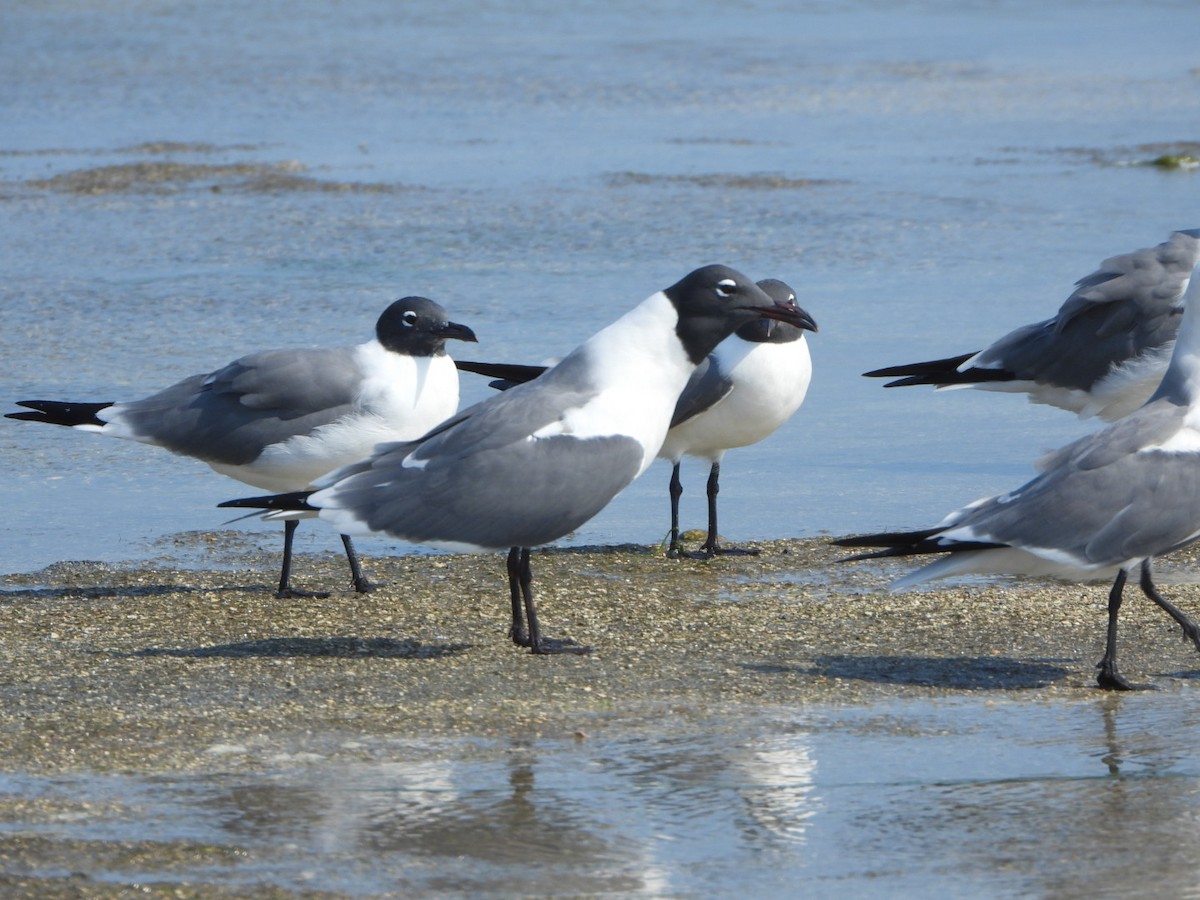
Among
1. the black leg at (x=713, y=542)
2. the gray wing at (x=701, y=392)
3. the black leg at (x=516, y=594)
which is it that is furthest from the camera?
the gray wing at (x=701, y=392)

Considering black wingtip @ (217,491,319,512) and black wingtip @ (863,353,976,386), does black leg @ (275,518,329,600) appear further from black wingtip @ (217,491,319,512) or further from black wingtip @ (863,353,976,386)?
black wingtip @ (863,353,976,386)

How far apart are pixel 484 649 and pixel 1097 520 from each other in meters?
1.84

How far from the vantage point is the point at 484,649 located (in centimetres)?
580

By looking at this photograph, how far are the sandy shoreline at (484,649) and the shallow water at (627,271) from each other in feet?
0.68

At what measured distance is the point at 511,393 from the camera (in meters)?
5.86

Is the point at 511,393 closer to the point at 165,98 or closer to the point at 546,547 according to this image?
the point at 546,547

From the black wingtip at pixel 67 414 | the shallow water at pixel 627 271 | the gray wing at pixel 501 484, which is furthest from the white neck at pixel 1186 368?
the black wingtip at pixel 67 414

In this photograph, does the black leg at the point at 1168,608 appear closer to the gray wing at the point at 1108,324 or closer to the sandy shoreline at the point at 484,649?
the sandy shoreline at the point at 484,649

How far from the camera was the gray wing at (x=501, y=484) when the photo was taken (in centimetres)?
560

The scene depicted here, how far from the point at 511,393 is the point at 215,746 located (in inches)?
63.3

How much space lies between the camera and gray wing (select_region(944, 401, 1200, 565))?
17.5 ft

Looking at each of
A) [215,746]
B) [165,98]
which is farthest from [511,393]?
[165,98]

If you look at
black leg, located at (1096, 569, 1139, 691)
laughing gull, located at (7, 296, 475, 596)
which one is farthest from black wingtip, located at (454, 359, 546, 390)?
black leg, located at (1096, 569, 1139, 691)

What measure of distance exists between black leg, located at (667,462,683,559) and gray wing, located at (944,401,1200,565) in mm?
2016
